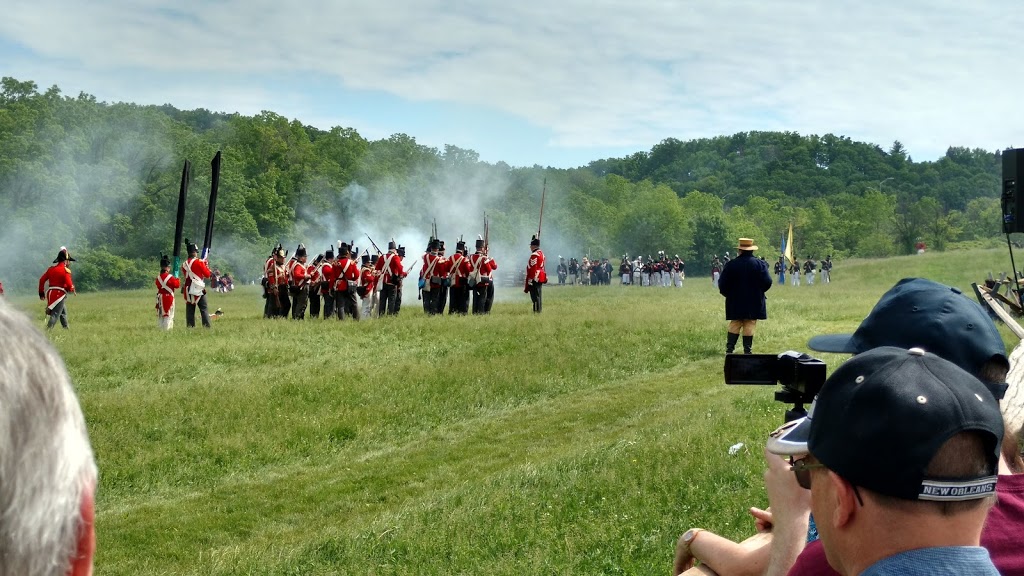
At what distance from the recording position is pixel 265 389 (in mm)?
12250

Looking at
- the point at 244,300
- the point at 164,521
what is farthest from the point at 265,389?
the point at 244,300

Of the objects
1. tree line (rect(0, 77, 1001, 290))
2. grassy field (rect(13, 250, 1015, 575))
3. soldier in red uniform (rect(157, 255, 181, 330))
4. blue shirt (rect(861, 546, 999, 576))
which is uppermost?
tree line (rect(0, 77, 1001, 290))

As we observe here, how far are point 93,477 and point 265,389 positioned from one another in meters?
11.1

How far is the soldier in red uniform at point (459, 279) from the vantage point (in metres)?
25.5

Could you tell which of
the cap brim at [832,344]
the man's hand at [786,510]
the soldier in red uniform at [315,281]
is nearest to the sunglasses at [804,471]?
the man's hand at [786,510]

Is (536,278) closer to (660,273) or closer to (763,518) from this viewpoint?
(763,518)

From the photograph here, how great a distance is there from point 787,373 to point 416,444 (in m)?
7.99

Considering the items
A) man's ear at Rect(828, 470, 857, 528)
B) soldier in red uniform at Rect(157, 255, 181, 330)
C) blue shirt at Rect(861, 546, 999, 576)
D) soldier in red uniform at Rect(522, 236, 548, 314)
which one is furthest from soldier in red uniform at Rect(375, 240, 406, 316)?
blue shirt at Rect(861, 546, 999, 576)

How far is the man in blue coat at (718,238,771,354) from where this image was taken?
1514 cm

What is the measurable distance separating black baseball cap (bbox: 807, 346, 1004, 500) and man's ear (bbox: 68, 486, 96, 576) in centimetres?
140

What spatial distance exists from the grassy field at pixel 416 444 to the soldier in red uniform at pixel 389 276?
6.19 m

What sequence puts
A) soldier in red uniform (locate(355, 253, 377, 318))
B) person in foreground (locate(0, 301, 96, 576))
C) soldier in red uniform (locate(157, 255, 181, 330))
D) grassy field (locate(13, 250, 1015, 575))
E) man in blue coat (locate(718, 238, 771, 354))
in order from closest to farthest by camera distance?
person in foreground (locate(0, 301, 96, 576)), grassy field (locate(13, 250, 1015, 575)), man in blue coat (locate(718, 238, 771, 354)), soldier in red uniform (locate(157, 255, 181, 330)), soldier in red uniform (locate(355, 253, 377, 318))

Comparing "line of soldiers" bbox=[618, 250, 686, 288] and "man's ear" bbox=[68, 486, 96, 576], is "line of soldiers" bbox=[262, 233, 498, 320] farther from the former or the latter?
"line of soldiers" bbox=[618, 250, 686, 288]

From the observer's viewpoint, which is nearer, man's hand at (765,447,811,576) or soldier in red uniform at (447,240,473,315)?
man's hand at (765,447,811,576)
